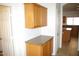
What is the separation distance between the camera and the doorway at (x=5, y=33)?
125 inches

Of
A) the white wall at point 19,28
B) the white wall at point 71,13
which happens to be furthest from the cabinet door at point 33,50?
the white wall at point 71,13

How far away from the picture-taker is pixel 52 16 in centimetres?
437

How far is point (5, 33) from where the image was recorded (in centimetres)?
322

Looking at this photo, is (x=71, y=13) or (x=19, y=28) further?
(x=71, y=13)


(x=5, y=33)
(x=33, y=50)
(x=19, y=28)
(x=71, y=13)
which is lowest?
(x=33, y=50)

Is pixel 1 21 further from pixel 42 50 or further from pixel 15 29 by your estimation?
pixel 42 50

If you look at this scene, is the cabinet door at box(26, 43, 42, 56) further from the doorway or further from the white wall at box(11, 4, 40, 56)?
the doorway

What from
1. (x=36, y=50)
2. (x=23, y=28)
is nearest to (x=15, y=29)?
(x=23, y=28)

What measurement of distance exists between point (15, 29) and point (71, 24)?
24.4 feet

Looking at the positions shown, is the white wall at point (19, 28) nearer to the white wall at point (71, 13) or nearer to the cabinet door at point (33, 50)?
the cabinet door at point (33, 50)

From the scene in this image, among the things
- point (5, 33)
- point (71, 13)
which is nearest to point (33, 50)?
point (5, 33)

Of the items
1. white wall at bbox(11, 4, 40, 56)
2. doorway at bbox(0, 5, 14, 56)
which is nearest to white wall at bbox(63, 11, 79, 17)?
white wall at bbox(11, 4, 40, 56)

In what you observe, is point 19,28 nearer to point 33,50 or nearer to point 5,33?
point 5,33

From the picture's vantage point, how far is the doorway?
3.16 metres
